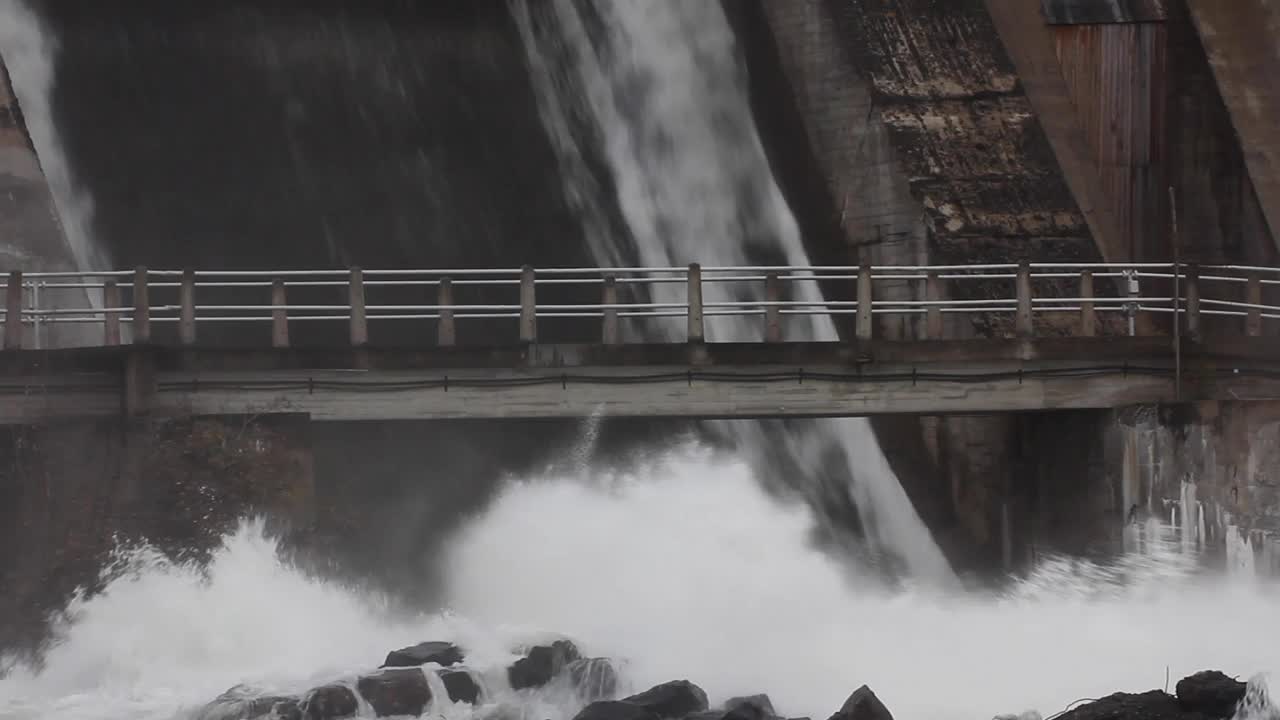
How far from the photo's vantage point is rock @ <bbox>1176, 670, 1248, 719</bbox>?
18469mm

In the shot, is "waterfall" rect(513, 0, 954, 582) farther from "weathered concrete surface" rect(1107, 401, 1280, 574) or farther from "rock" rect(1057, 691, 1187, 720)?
"rock" rect(1057, 691, 1187, 720)

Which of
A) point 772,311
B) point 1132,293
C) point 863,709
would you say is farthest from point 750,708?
point 1132,293

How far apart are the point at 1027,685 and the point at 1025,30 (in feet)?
38.3

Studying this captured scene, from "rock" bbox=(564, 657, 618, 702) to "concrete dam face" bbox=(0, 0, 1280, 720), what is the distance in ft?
2.26

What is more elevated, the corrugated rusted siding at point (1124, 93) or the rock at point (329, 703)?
the corrugated rusted siding at point (1124, 93)

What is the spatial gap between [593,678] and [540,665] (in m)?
0.66

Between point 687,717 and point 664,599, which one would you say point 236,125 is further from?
point 687,717

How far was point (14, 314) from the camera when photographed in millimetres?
21391

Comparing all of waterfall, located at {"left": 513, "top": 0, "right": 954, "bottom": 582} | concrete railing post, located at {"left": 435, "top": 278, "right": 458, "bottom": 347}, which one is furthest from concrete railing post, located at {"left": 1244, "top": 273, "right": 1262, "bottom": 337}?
concrete railing post, located at {"left": 435, "top": 278, "right": 458, "bottom": 347}

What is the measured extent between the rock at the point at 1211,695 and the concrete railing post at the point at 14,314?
1390 cm

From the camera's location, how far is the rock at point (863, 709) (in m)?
18.7

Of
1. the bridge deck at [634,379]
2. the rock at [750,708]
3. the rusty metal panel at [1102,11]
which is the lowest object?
the rock at [750,708]

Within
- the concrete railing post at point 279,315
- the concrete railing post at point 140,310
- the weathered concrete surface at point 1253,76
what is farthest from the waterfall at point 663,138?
the concrete railing post at point 140,310

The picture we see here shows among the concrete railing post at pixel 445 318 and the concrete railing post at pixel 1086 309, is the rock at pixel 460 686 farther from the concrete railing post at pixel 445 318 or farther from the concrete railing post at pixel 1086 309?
the concrete railing post at pixel 1086 309
